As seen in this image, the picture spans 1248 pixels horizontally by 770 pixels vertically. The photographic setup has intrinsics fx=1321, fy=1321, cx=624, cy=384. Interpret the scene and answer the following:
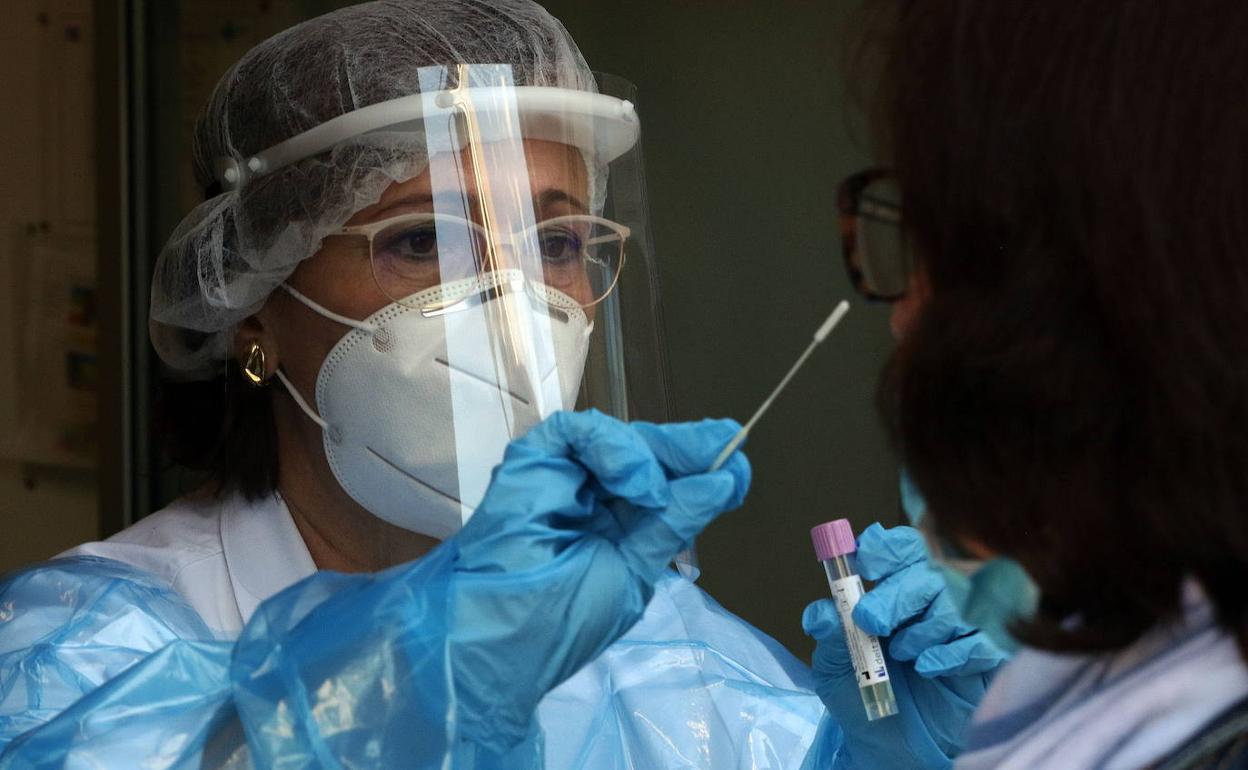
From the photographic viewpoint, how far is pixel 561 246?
138cm

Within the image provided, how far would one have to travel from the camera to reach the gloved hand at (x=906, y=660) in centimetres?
138

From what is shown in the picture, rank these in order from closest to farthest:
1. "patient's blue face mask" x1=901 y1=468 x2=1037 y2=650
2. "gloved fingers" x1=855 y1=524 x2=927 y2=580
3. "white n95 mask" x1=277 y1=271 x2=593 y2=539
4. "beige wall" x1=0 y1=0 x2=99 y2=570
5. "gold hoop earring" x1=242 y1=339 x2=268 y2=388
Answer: "patient's blue face mask" x1=901 y1=468 x2=1037 y2=650, "white n95 mask" x1=277 y1=271 x2=593 y2=539, "gloved fingers" x1=855 y1=524 x2=927 y2=580, "gold hoop earring" x1=242 y1=339 x2=268 y2=388, "beige wall" x1=0 y1=0 x2=99 y2=570

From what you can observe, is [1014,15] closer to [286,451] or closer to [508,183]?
[508,183]

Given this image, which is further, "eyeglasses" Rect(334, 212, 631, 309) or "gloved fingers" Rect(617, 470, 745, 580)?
"eyeglasses" Rect(334, 212, 631, 309)

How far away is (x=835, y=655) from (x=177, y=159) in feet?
5.83

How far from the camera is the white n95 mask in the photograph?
1.29 metres

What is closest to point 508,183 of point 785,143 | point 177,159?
point 785,143

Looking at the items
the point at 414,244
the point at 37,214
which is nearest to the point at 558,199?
the point at 414,244

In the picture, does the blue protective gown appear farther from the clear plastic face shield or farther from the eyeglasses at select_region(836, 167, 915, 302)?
the eyeglasses at select_region(836, 167, 915, 302)

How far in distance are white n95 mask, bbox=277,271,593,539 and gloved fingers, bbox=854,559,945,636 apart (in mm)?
370

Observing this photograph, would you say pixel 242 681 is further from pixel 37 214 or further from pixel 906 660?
pixel 37 214

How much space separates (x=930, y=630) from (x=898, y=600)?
0.06 m

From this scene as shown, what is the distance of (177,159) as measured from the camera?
2.63m

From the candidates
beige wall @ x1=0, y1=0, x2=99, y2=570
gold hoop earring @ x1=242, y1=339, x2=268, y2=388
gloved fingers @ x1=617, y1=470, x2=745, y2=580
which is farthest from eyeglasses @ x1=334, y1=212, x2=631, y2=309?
beige wall @ x1=0, y1=0, x2=99, y2=570
